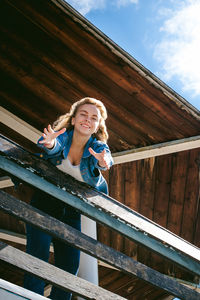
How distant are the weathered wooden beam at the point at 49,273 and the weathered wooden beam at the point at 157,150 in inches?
111

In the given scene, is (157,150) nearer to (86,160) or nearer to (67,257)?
(86,160)

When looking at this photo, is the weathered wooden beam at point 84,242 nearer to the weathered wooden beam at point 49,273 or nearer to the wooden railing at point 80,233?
the wooden railing at point 80,233

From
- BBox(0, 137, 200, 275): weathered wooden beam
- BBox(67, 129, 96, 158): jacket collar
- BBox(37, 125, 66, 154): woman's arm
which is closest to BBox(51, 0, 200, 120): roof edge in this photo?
BBox(67, 129, 96, 158): jacket collar

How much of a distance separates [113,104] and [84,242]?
8.06 feet

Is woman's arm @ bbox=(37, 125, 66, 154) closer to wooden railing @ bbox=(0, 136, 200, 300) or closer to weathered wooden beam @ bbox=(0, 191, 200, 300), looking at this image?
wooden railing @ bbox=(0, 136, 200, 300)

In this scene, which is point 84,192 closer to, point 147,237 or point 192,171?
point 147,237

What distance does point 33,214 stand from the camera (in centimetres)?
175

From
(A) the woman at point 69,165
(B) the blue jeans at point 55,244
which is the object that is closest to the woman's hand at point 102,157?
(A) the woman at point 69,165

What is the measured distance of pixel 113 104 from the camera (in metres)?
3.98

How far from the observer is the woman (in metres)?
2.20

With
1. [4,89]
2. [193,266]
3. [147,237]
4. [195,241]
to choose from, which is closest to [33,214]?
[147,237]

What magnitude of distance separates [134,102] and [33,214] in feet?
8.14

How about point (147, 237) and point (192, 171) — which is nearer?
point (147, 237)

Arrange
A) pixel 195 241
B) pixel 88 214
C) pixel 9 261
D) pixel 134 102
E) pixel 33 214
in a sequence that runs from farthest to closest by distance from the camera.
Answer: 1. pixel 195 241
2. pixel 134 102
3. pixel 88 214
4. pixel 33 214
5. pixel 9 261
